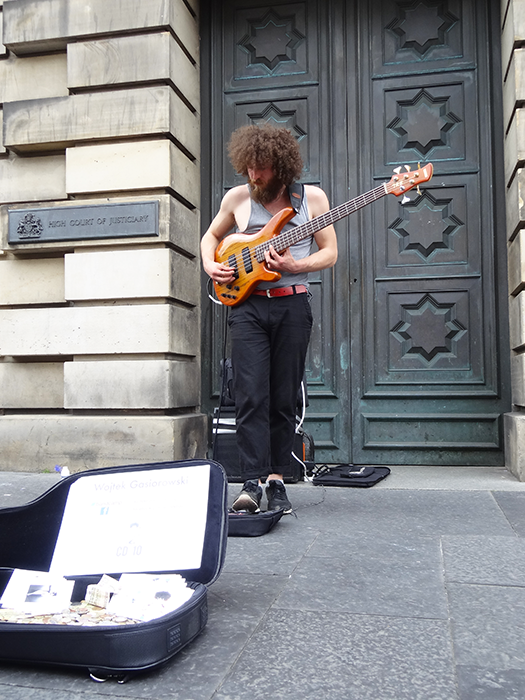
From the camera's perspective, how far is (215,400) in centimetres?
594

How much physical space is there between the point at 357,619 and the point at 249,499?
1.39m

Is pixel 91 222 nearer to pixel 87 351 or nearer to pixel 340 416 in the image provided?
pixel 87 351

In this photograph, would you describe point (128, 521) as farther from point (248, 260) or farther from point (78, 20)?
point (78, 20)

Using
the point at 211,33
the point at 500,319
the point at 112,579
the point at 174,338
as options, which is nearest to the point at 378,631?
the point at 112,579

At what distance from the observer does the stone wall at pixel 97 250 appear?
5266mm

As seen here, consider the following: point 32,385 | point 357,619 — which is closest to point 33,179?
point 32,385

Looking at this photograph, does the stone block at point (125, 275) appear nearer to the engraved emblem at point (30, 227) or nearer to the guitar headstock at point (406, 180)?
the engraved emblem at point (30, 227)

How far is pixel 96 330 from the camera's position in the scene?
17.6ft

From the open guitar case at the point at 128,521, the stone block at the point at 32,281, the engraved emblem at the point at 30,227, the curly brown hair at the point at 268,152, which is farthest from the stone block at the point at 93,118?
the open guitar case at the point at 128,521

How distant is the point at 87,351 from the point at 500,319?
336 cm

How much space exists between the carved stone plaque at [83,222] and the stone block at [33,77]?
106 cm

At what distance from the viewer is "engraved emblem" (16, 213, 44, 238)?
5.51 m

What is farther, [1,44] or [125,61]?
[1,44]

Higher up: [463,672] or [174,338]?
[174,338]
